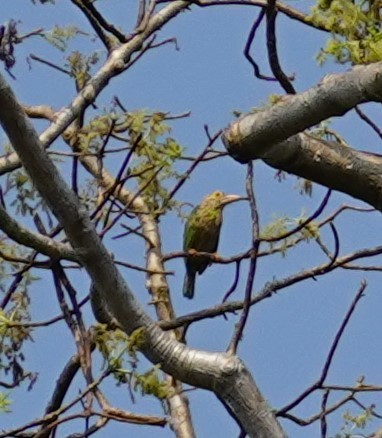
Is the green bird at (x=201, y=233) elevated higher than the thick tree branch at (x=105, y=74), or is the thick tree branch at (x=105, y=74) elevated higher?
the green bird at (x=201, y=233)

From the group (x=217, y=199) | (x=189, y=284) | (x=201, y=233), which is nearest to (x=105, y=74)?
(x=217, y=199)

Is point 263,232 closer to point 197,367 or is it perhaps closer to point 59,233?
point 59,233

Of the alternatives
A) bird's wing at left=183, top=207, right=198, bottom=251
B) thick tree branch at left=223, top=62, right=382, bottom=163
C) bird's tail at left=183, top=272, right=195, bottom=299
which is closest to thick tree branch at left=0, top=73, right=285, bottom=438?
thick tree branch at left=223, top=62, right=382, bottom=163

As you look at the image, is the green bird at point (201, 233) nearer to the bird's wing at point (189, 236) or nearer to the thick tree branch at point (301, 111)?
the bird's wing at point (189, 236)

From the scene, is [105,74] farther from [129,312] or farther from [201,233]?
[201,233]

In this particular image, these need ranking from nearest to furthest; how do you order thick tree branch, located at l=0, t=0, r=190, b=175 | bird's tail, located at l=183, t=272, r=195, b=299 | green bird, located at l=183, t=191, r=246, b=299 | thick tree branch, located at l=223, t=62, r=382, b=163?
1. thick tree branch, located at l=223, t=62, r=382, b=163
2. thick tree branch, located at l=0, t=0, r=190, b=175
3. green bird, located at l=183, t=191, r=246, b=299
4. bird's tail, located at l=183, t=272, r=195, b=299

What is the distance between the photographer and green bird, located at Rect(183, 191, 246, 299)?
505 centimetres

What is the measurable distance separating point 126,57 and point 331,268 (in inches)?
38.9

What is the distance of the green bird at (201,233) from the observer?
16.6ft

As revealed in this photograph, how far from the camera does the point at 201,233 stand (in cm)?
546

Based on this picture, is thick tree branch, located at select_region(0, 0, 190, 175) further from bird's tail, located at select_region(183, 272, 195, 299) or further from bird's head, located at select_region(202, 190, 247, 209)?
bird's tail, located at select_region(183, 272, 195, 299)

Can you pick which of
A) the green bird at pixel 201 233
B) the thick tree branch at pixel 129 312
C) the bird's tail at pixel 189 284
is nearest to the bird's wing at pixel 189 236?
the green bird at pixel 201 233

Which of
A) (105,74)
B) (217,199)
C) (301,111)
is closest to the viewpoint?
(301,111)

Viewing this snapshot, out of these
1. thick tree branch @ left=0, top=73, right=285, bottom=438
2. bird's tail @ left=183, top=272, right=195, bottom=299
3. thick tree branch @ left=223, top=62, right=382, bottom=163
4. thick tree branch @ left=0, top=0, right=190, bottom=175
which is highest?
bird's tail @ left=183, top=272, right=195, bottom=299
